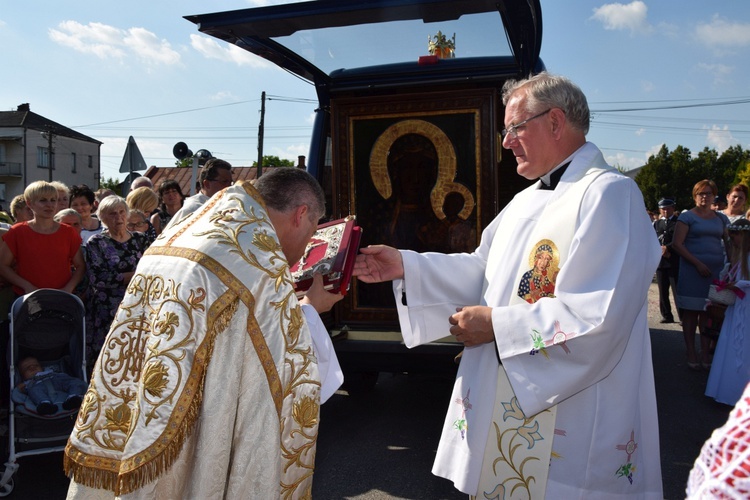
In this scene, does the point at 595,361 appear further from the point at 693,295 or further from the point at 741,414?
the point at 693,295

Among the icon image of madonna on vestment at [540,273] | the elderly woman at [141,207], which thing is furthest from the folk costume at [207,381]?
the elderly woman at [141,207]

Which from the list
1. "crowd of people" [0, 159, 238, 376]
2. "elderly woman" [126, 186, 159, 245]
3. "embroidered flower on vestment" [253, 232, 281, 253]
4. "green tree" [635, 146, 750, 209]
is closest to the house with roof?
"green tree" [635, 146, 750, 209]

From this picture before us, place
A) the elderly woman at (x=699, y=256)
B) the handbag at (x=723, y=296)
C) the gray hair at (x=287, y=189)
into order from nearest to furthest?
1. the gray hair at (x=287, y=189)
2. the handbag at (x=723, y=296)
3. the elderly woman at (x=699, y=256)

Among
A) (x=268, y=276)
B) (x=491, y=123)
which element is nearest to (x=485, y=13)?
(x=491, y=123)

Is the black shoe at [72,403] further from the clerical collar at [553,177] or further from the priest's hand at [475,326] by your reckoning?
the clerical collar at [553,177]

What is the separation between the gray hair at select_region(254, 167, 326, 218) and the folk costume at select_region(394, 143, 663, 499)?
2.71 feet

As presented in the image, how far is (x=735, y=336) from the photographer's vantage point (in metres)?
6.00

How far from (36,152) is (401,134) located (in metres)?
63.8

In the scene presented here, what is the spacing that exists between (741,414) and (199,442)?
1.52m

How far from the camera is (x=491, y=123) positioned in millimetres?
5250

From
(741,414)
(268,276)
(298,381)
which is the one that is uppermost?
(268,276)

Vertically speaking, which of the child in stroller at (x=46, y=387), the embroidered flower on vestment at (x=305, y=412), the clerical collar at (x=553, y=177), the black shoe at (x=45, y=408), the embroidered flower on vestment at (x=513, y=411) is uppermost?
the clerical collar at (x=553, y=177)

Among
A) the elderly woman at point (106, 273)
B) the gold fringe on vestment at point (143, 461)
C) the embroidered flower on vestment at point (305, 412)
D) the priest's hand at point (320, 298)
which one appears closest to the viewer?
the gold fringe on vestment at point (143, 461)

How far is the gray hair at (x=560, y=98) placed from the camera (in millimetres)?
2412
